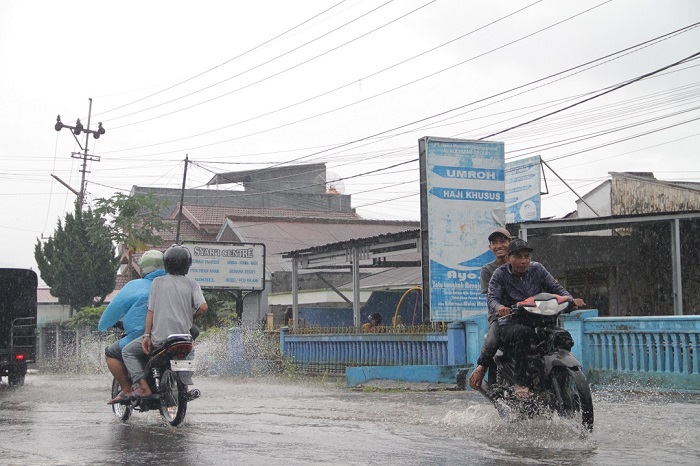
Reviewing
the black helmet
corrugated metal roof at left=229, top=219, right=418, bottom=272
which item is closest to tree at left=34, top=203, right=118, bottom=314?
corrugated metal roof at left=229, top=219, right=418, bottom=272

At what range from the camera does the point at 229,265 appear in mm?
25766

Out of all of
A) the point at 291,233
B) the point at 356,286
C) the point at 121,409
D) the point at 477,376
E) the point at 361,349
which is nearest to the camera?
the point at 477,376

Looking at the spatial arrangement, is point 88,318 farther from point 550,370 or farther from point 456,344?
point 550,370

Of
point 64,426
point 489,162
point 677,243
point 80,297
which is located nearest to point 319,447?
point 64,426

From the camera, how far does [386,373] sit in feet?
49.1

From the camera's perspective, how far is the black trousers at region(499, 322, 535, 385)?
6.96 meters

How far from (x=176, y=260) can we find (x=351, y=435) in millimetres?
2523

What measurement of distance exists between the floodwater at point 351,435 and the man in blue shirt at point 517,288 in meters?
0.48

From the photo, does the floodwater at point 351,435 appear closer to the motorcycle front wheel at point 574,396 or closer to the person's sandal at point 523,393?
the motorcycle front wheel at point 574,396

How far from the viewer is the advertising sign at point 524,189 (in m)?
27.5

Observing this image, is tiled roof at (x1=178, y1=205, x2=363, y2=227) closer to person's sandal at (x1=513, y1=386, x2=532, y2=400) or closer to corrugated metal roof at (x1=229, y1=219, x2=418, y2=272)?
corrugated metal roof at (x1=229, y1=219, x2=418, y2=272)

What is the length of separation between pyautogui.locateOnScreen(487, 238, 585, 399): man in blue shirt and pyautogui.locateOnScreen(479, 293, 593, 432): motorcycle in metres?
0.07

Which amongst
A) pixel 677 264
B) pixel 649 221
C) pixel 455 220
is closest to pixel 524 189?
pixel 649 221

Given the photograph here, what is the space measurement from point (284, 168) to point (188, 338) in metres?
50.6
